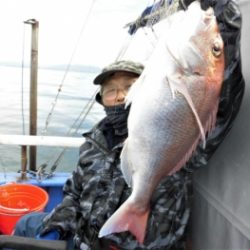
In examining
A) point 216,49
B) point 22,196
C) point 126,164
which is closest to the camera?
point 216,49

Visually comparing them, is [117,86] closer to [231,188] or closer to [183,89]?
[231,188]

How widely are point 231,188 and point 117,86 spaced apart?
0.87 metres

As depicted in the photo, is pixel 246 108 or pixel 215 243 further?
pixel 215 243

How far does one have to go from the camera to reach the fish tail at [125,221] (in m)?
1.51

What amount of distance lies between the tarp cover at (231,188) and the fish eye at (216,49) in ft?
2.17

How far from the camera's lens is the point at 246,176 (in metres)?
1.76

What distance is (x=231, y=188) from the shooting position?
1.89 meters

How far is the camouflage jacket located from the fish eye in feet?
3.22

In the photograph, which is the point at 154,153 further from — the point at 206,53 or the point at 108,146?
the point at 108,146

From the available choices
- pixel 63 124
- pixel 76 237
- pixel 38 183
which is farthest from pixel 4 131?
pixel 76 237

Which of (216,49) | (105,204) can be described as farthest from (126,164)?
(105,204)

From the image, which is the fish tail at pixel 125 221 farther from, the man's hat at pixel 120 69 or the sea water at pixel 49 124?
the sea water at pixel 49 124

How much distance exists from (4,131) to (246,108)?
12768 mm

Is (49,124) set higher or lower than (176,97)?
higher
